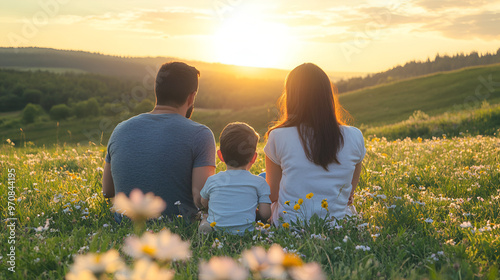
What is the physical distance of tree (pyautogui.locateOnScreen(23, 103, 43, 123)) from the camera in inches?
3054

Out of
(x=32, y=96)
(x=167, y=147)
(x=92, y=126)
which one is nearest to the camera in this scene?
(x=167, y=147)

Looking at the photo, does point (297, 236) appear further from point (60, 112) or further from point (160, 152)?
point (60, 112)

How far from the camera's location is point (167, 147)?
409cm

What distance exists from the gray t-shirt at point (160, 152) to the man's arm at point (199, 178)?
0.19ft

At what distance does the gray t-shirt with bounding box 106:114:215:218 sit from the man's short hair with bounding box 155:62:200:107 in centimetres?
19

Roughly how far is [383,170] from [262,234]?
125 inches

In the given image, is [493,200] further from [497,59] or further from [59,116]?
[59,116]

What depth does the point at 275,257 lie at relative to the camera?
0.83 meters

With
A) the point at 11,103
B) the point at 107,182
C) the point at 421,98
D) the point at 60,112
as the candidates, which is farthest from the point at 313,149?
the point at 11,103

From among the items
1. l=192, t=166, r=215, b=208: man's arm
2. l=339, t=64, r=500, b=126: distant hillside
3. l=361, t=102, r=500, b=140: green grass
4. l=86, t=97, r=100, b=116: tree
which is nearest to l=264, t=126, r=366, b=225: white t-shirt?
l=192, t=166, r=215, b=208: man's arm

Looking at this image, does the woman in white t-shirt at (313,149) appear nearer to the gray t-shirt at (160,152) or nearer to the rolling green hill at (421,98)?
the gray t-shirt at (160,152)

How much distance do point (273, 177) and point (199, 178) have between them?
827mm

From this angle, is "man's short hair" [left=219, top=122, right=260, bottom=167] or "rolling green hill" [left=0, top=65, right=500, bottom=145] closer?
"man's short hair" [left=219, top=122, right=260, bottom=167]

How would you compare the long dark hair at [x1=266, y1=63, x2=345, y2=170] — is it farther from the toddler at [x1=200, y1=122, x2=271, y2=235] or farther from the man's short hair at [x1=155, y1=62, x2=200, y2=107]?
the man's short hair at [x1=155, y1=62, x2=200, y2=107]
